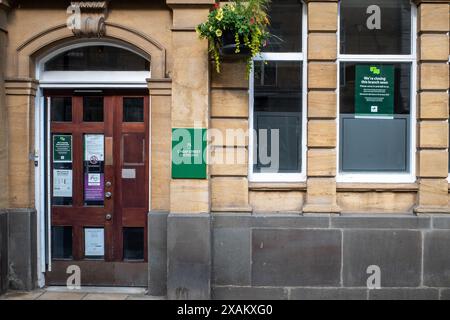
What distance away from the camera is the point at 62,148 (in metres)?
7.14

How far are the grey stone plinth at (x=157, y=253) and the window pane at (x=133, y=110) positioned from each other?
1396 millimetres

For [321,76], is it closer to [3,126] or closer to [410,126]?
[410,126]

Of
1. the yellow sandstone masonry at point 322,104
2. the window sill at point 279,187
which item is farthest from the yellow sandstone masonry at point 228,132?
the yellow sandstone masonry at point 322,104

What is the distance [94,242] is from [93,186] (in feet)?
2.63

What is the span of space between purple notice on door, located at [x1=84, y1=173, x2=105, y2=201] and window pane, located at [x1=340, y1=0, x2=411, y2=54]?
3865mm

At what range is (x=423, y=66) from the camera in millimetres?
6684

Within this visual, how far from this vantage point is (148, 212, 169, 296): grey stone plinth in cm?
671

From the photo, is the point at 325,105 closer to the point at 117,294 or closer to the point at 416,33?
the point at 416,33

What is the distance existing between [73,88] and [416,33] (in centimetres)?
484

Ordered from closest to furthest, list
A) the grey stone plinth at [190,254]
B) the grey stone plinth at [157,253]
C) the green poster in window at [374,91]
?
the grey stone plinth at [190,254], the grey stone plinth at [157,253], the green poster in window at [374,91]

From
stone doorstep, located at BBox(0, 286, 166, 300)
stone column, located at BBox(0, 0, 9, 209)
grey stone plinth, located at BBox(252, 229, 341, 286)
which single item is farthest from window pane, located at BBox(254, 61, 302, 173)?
stone column, located at BBox(0, 0, 9, 209)

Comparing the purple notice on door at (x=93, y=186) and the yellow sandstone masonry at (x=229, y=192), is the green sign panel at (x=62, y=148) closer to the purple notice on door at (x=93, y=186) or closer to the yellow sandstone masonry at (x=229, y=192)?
the purple notice on door at (x=93, y=186)

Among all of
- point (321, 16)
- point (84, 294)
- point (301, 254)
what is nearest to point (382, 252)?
point (301, 254)

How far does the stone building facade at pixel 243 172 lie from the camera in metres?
6.52
